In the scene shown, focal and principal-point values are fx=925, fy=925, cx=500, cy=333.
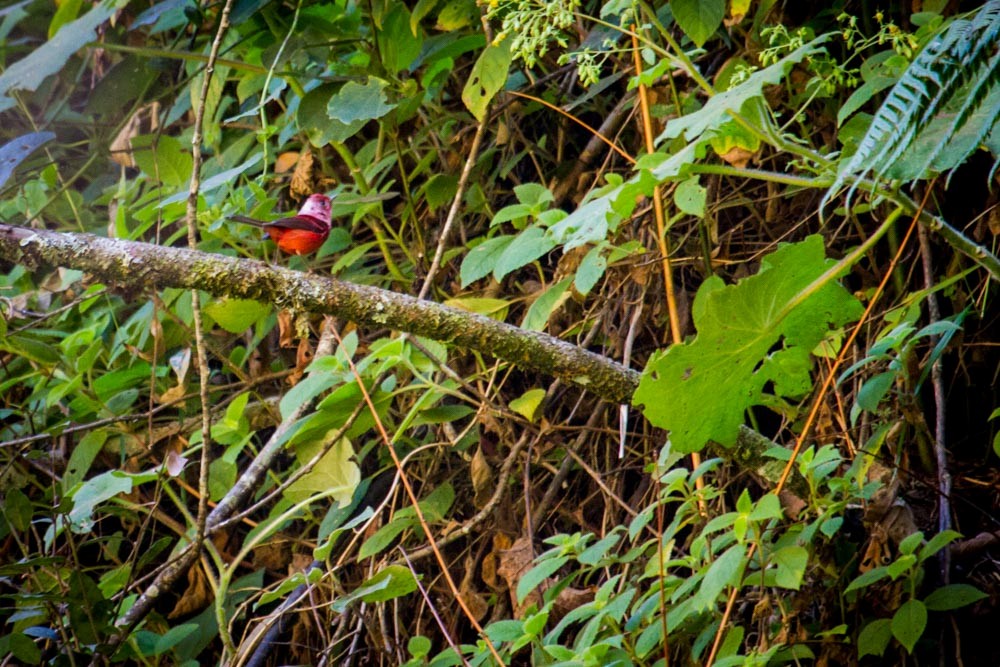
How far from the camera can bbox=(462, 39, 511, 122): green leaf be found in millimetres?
1812

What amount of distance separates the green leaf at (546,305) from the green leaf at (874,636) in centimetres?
74

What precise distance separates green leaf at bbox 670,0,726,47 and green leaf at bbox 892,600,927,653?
0.96m

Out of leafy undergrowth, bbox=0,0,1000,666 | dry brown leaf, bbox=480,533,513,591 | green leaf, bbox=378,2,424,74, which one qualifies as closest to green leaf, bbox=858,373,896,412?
leafy undergrowth, bbox=0,0,1000,666

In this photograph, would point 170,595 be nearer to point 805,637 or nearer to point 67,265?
point 67,265

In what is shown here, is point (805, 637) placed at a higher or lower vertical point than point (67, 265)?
lower

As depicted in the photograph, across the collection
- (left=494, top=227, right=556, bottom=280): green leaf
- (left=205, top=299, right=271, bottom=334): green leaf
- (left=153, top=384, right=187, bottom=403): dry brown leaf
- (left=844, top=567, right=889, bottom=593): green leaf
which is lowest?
(left=153, top=384, right=187, bottom=403): dry brown leaf

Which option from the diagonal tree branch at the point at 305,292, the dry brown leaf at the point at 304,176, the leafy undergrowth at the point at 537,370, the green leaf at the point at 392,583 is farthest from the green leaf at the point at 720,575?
the dry brown leaf at the point at 304,176

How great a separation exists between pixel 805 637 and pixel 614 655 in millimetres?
301

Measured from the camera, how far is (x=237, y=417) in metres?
1.87

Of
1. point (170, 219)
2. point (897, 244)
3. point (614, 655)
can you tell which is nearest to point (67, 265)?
point (170, 219)

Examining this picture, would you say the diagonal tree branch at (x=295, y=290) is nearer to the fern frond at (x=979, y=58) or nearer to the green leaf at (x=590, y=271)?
the green leaf at (x=590, y=271)

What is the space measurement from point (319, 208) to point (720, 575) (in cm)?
111

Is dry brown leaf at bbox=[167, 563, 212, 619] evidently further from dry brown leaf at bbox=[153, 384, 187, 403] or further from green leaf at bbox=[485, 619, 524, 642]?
green leaf at bbox=[485, 619, 524, 642]

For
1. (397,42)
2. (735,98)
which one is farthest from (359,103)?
(735,98)
